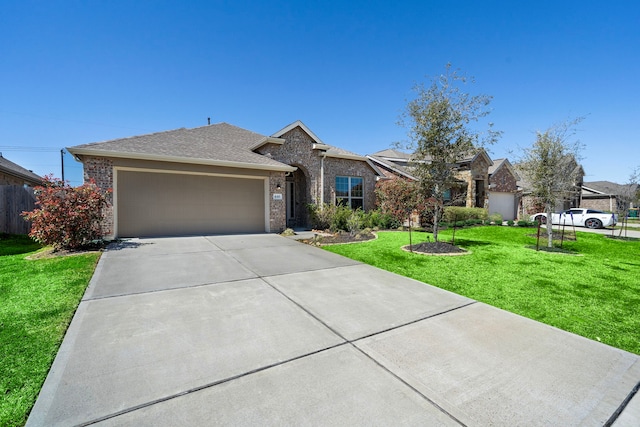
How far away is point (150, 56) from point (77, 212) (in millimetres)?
7960

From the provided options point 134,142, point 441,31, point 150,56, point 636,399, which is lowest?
point 636,399

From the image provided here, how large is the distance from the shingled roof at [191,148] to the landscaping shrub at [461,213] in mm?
11314

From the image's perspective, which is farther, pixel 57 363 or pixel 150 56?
pixel 150 56

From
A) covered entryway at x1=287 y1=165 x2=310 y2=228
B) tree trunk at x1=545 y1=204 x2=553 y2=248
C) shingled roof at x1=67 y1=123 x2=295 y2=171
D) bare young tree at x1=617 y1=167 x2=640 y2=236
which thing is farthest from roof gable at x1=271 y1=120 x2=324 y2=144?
bare young tree at x1=617 y1=167 x2=640 y2=236

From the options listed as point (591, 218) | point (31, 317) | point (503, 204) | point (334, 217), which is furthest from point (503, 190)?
point (31, 317)

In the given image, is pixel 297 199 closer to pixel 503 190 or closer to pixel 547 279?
pixel 547 279

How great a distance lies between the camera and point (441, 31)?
11.7 metres

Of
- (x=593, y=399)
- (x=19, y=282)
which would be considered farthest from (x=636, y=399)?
(x=19, y=282)

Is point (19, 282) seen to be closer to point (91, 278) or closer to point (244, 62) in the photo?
point (91, 278)

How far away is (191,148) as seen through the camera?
11391 millimetres

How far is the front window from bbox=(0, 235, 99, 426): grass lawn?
36.3 feet

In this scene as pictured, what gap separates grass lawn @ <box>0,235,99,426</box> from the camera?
7.20 ft

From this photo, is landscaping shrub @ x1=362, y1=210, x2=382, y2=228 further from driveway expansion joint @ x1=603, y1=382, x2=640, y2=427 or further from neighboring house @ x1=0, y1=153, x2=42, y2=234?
neighboring house @ x1=0, y1=153, x2=42, y2=234

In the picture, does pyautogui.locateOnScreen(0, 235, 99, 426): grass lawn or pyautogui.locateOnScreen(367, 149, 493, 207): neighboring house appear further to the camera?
pyautogui.locateOnScreen(367, 149, 493, 207): neighboring house
